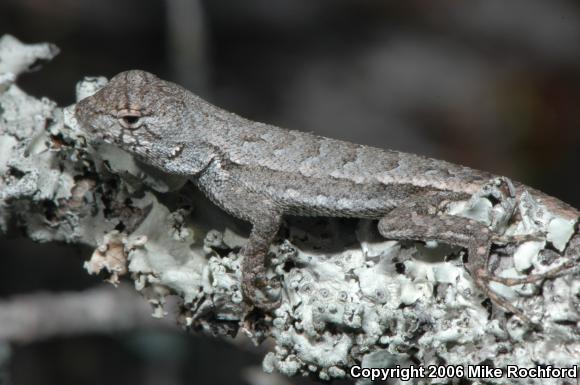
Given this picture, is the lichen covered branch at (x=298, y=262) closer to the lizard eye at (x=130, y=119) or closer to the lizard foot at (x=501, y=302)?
the lizard foot at (x=501, y=302)

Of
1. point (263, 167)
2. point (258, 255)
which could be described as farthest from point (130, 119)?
point (258, 255)

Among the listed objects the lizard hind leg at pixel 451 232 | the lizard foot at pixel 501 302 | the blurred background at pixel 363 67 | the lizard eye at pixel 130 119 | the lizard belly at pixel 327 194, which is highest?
the blurred background at pixel 363 67

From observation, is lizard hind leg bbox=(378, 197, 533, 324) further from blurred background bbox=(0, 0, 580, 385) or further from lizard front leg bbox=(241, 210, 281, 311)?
blurred background bbox=(0, 0, 580, 385)

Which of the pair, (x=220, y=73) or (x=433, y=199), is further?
(x=220, y=73)

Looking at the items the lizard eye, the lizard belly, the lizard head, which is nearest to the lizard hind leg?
the lizard belly

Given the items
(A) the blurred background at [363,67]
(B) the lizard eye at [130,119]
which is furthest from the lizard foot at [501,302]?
(A) the blurred background at [363,67]

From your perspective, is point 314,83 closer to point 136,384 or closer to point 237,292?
point 136,384

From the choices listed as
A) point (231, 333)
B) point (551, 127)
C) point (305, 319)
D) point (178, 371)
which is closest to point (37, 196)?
point (231, 333)
